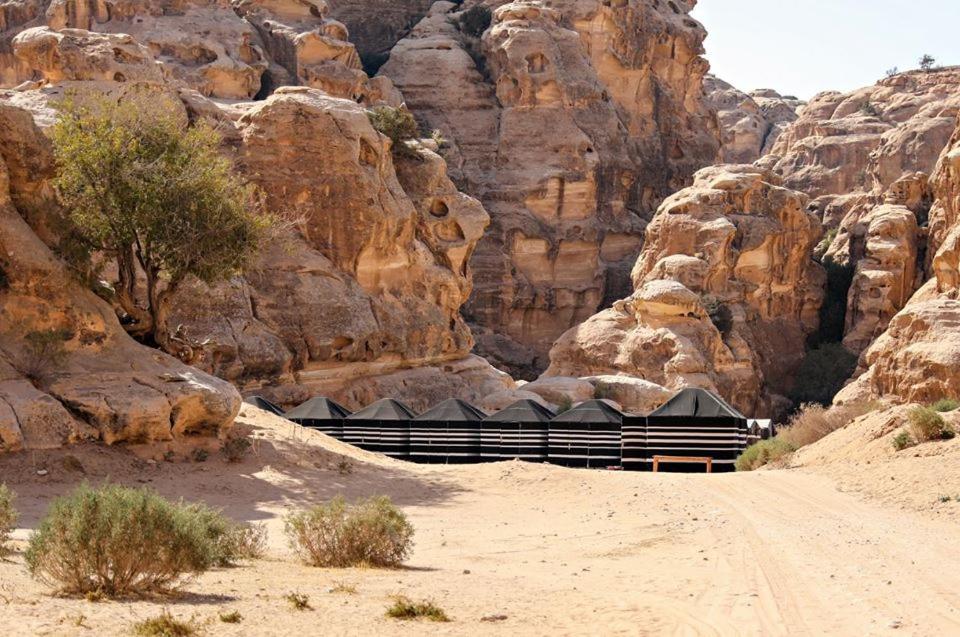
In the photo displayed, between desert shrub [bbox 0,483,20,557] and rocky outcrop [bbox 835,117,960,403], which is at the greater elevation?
rocky outcrop [bbox 835,117,960,403]

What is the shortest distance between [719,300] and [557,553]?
150 feet

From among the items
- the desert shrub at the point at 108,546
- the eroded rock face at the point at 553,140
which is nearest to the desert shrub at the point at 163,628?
the desert shrub at the point at 108,546

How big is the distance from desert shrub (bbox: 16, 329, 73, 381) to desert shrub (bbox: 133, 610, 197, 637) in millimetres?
13715

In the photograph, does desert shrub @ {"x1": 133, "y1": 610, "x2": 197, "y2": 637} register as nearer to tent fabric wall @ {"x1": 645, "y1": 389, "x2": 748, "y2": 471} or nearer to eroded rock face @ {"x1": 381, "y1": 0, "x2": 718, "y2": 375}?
tent fabric wall @ {"x1": 645, "y1": 389, "x2": 748, "y2": 471}

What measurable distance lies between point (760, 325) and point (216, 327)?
33.9 m

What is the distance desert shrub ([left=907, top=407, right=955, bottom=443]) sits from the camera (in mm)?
24719

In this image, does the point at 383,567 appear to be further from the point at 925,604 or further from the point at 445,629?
the point at 925,604

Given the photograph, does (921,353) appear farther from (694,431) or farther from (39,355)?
(39,355)

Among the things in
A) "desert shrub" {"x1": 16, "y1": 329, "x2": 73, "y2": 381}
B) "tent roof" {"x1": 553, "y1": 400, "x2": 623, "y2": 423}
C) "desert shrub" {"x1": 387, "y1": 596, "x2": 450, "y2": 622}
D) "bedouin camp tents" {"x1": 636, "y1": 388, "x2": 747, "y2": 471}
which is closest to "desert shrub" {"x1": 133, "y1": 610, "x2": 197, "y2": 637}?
"desert shrub" {"x1": 387, "y1": 596, "x2": 450, "y2": 622}

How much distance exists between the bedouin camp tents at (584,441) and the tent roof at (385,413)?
140 inches

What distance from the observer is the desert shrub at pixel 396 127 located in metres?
48.6

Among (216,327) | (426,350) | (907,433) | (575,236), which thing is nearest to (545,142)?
(575,236)

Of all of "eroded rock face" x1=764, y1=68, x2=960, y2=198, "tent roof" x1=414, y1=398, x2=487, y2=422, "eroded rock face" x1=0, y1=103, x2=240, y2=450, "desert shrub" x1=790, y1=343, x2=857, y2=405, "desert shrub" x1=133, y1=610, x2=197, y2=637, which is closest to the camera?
"desert shrub" x1=133, y1=610, x2=197, y2=637

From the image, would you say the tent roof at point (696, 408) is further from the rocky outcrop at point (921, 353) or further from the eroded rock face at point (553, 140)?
the eroded rock face at point (553, 140)
